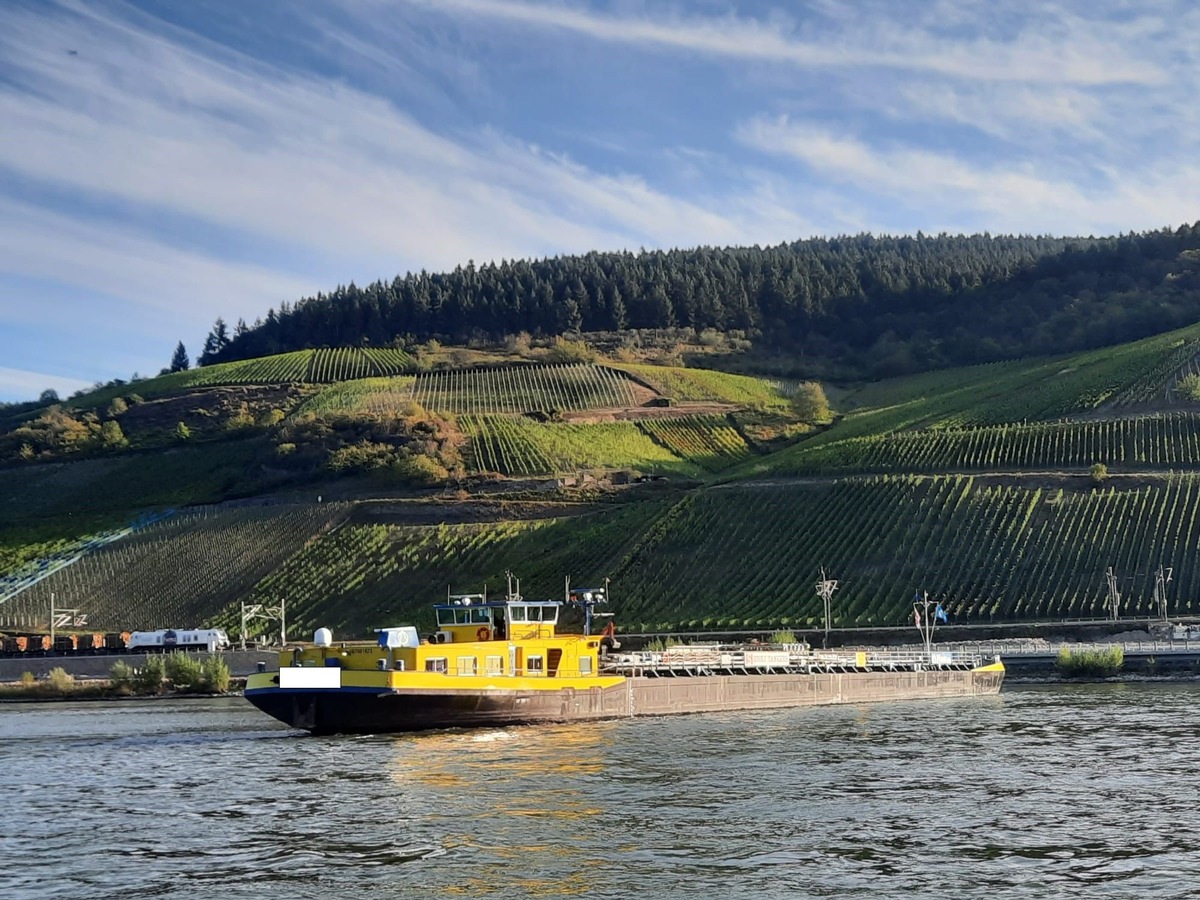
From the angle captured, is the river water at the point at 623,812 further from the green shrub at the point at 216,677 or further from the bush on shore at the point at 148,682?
the bush on shore at the point at 148,682

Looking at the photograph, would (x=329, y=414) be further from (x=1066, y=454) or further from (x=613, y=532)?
(x=1066, y=454)

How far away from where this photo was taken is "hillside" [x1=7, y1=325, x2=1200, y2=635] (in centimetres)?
9381

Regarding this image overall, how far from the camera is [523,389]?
159 metres

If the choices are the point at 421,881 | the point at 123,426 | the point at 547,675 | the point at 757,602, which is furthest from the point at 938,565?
→ the point at 123,426

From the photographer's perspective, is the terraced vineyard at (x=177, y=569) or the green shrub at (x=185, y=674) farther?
the terraced vineyard at (x=177, y=569)

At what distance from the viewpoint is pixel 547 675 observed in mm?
54500

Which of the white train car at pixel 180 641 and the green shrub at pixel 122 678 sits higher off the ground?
the white train car at pixel 180 641

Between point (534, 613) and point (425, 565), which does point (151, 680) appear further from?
point (534, 613)

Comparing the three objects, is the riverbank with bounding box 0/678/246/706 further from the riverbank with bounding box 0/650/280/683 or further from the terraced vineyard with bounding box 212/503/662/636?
the terraced vineyard with bounding box 212/503/662/636

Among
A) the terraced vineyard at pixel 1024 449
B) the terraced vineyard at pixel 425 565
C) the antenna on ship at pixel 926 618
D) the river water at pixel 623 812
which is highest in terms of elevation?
the terraced vineyard at pixel 1024 449

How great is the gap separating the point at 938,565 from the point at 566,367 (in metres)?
81.4

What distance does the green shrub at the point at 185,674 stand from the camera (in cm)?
8212

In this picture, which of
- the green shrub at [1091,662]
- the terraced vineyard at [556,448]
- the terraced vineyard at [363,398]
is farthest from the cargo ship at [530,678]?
the terraced vineyard at [363,398]

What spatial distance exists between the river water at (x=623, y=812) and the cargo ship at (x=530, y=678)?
125 cm
